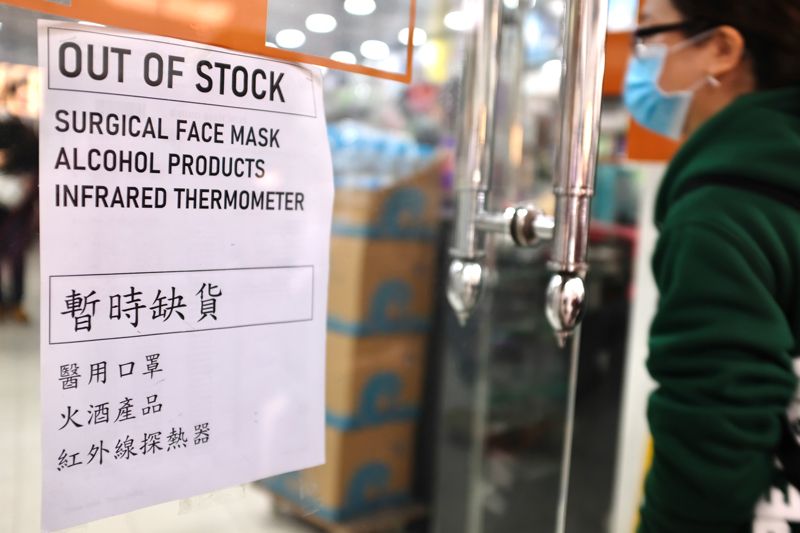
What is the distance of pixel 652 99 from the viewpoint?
1046 millimetres

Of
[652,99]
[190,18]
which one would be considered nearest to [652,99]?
[652,99]

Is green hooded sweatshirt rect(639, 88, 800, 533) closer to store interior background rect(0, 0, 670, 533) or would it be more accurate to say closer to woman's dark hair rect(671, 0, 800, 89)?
woman's dark hair rect(671, 0, 800, 89)

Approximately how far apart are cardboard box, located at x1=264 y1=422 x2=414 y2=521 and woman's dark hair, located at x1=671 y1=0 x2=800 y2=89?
2.17 ft

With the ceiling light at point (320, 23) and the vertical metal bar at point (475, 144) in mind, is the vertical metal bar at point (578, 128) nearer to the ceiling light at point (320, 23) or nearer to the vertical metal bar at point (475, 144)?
the vertical metal bar at point (475, 144)

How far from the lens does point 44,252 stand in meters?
0.44

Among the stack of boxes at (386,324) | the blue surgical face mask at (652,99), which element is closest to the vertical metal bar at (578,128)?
the blue surgical face mask at (652,99)

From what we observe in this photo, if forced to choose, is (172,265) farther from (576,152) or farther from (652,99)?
(652,99)

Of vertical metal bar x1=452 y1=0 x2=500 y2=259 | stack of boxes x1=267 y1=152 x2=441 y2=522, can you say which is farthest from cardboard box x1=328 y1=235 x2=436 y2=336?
vertical metal bar x1=452 y1=0 x2=500 y2=259

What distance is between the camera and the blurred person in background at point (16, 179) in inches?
17.2

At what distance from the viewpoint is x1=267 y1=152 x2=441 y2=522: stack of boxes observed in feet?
4.14

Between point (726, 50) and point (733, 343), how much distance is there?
0.37 metres

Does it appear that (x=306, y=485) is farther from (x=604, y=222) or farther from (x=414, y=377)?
(x=604, y=222)

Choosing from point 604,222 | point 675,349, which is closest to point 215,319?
point 675,349

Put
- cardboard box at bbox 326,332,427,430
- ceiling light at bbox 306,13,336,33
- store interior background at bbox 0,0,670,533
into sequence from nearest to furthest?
ceiling light at bbox 306,13,336,33
cardboard box at bbox 326,332,427,430
store interior background at bbox 0,0,670,533
